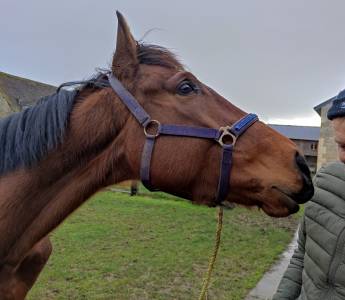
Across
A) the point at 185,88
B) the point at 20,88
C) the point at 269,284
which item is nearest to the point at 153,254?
the point at 269,284

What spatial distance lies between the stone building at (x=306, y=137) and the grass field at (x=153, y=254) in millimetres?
42703

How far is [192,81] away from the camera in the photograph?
1951 millimetres

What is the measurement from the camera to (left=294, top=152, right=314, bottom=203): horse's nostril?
1759 mm

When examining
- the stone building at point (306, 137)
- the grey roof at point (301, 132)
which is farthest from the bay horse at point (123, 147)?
the grey roof at point (301, 132)

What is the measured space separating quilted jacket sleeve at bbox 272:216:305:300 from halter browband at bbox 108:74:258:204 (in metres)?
0.74

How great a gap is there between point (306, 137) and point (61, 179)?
55.5 meters

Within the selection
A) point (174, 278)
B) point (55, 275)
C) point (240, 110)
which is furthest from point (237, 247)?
point (240, 110)

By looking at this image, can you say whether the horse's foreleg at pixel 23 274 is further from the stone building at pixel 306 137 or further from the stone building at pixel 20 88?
the stone building at pixel 306 137

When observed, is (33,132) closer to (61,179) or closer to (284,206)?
(61,179)

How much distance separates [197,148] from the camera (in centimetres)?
187

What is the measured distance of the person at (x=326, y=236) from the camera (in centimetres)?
Result: 186

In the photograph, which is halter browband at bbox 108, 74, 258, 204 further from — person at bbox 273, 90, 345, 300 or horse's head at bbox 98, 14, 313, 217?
person at bbox 273, 90, 345, 300

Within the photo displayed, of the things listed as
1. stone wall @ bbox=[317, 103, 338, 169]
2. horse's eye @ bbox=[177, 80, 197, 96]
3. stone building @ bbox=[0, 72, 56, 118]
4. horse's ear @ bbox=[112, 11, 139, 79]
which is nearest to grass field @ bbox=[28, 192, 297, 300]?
horse's eye @ bbox=[177, 80, 197, 96]

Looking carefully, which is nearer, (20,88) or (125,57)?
(125,57)
